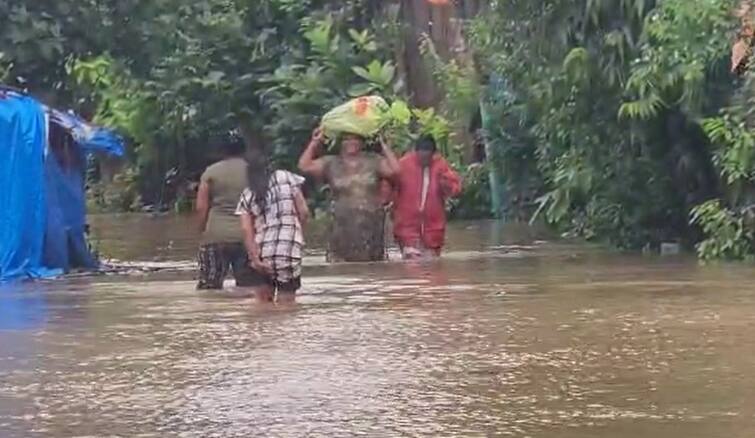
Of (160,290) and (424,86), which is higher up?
(424,86)

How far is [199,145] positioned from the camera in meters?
35.4

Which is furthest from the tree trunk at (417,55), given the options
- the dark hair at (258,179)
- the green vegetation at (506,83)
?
the dark hair at (258,179)

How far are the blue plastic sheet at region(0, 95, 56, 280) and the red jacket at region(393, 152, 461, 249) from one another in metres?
3.63

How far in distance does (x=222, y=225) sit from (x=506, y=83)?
10191mm

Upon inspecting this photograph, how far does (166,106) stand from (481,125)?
8146 mm

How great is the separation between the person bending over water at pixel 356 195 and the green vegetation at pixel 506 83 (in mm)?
2373

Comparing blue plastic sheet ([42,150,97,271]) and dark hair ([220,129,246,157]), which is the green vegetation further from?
dark hair ([220,129,246,157])

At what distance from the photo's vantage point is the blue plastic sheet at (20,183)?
15.8 metres

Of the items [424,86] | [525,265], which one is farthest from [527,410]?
[424,86]

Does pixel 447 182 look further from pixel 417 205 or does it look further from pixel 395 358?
pixel 395 358

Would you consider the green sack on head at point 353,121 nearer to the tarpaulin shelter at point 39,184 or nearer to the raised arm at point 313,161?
the raised arm at point 313,161

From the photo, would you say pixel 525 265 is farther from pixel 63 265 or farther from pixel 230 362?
pixel 230 362

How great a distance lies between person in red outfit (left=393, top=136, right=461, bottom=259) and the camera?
17.2 meters

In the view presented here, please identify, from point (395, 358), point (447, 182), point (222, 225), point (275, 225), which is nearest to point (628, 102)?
point (447, 182)
